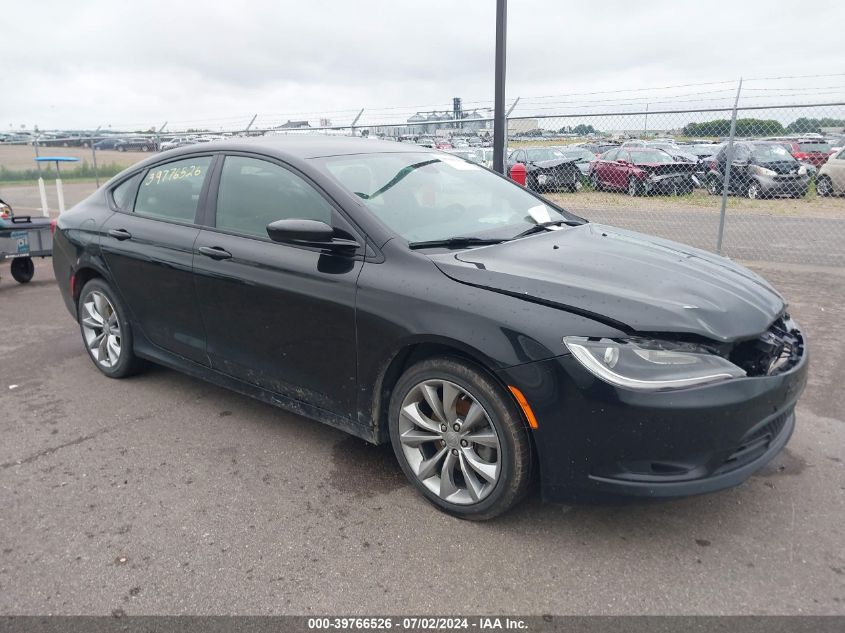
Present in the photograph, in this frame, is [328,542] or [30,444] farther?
[30,444]

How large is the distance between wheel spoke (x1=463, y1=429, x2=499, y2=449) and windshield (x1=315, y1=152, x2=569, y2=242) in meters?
0.98

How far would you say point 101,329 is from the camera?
A: 4887mm

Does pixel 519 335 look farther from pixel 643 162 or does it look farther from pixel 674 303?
pixel 643 162

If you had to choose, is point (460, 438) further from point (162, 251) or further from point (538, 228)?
point (162, 251)

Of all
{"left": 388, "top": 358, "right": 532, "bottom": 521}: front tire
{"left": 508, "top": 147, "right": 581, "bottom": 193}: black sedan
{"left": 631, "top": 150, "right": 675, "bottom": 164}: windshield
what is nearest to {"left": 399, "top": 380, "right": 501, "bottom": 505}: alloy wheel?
{"left": 388, "top": 358, "right": 532, "bottom": 521}: front tire

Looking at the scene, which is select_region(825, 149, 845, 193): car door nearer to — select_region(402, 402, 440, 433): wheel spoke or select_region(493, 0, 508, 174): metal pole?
select_region(493, 0, 508, 174): metal pole

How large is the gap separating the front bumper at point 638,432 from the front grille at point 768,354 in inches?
3.1

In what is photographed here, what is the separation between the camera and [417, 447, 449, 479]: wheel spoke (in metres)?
3.12

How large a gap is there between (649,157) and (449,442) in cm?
1329

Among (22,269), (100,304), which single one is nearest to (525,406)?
(100,304)

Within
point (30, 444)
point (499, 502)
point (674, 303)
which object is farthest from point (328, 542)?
point (30, 444)

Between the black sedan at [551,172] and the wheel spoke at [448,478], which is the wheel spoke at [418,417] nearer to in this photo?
the wheel spoke at [448,478]

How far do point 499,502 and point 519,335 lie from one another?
73 cm

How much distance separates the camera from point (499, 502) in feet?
9.53
